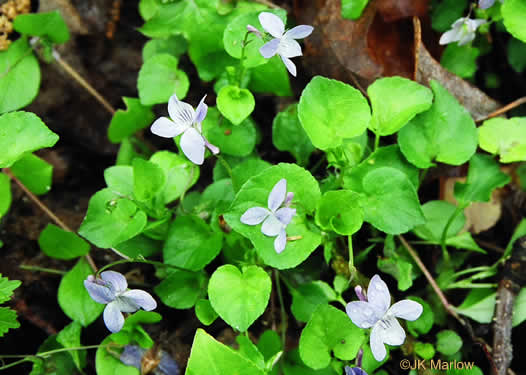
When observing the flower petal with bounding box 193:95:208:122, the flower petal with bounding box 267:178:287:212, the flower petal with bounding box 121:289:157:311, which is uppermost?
the flower petal with bounding box 193:95:208:122

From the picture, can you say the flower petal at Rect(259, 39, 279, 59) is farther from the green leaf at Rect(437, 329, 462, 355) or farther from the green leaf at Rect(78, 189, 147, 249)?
the green leaf at Rect(437, 329, 462, 355)

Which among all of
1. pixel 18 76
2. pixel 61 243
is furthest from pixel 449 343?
pixel 18 76

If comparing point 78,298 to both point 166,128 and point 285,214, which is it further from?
point 285,214

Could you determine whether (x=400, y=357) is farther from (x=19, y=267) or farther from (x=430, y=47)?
(x=19, y=267)

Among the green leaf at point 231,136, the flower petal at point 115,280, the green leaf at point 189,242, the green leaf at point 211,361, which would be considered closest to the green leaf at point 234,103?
the green leaf at point 231,136

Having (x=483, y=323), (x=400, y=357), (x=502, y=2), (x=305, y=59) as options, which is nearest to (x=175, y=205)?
(x=305, y=59)

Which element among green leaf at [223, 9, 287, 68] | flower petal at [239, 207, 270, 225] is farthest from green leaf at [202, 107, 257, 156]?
flower petal at [239, 207, 270, 225]
